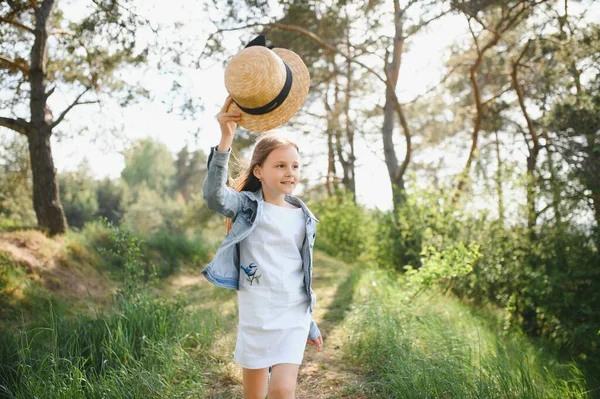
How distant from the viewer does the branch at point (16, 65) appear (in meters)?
7.56

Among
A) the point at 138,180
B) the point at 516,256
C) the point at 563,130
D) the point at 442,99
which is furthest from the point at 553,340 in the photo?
the point at 138,180

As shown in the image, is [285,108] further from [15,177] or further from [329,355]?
[15,177]

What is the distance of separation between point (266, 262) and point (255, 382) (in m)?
0.66

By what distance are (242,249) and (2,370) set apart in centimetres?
202

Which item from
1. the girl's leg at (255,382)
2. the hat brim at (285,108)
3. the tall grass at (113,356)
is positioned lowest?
the tall grass at (113,356)

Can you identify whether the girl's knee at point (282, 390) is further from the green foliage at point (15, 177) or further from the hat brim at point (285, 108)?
the green foliage at point (15, 177)

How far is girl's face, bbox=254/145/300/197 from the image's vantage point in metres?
2.82

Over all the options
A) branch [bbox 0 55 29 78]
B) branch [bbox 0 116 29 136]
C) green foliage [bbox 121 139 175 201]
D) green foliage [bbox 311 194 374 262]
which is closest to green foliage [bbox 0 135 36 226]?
branch [bbox 0 116 29 136]

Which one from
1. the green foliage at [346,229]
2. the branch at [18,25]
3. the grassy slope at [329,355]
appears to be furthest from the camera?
the green foliage at [346,229]

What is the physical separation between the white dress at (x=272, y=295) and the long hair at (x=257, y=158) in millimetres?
234

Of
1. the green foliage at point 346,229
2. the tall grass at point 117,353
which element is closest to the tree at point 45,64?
the tall grass at point 117,353

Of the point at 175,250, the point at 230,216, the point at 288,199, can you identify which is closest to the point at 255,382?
the point at 230,216

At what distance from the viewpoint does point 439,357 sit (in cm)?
382

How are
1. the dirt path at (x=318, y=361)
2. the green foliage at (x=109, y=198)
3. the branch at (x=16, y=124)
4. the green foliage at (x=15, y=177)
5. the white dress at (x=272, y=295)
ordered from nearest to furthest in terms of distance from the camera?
1. the white dress at (x=272, y=295)
2. the dirt path at (x=318, y=361)
3. the branch at (x=16, y=124)
4. the green foliage at (x=15, y=177)
5. the green foliage at (x=109, y=198)
